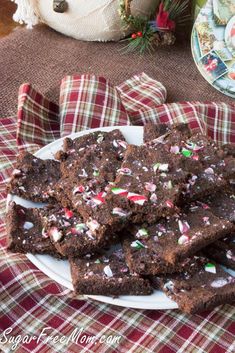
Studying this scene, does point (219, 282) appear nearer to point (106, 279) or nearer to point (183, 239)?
point (183, 239)

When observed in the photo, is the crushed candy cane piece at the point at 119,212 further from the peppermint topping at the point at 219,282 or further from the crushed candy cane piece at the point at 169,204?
the peppermint topping at the point at 219,282

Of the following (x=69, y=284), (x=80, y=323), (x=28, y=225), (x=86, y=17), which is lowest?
(x=80, y=323)

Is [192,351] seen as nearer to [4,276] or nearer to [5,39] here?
[4,276]

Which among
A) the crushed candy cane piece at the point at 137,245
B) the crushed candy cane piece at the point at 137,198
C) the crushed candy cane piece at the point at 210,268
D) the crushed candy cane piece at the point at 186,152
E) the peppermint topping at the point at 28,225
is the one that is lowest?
the crushed candy cane piece at the point at 210,268

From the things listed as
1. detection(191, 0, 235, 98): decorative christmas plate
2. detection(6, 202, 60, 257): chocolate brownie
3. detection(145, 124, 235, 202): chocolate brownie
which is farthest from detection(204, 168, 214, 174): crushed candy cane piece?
detection(191, 0, 235, 98): decorative christmas plate

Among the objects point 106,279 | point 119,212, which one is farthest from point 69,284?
point 119,212

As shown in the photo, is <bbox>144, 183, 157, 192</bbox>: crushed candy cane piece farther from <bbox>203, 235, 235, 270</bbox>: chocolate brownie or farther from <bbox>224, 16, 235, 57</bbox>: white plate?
<bbox>224, 16, 235, 57</bbox>: white plate

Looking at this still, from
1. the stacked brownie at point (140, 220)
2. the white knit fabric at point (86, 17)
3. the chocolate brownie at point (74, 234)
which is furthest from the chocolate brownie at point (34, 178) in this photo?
the white knit fabric at point (86, 17)
